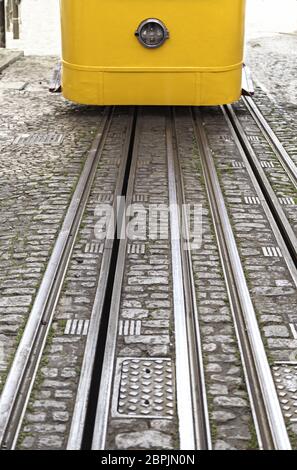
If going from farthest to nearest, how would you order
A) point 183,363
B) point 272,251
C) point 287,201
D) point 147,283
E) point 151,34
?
point 151,34 → point 287,201 → point 272,251 → point 147,283 → point 183,363

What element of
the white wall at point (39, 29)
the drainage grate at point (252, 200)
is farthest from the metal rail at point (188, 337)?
the white wall at point (39, 29)

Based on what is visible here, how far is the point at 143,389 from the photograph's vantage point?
3.69 meters

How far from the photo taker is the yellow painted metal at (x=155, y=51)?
8.28 metres

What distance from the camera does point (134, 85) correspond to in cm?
850

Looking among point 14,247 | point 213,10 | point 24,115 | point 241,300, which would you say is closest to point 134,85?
point 213,10

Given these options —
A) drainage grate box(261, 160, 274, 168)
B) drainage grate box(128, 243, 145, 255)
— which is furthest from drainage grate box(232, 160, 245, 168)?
drainage grate box(128, 243, 145, 255)

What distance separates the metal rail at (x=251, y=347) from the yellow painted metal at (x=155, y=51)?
2.69 metres

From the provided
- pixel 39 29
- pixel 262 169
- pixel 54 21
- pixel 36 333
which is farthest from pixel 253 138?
Result: pixel 54 21

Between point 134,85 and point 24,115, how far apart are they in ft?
6.62

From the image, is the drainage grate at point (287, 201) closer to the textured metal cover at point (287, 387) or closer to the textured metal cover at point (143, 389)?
the textured metal cover at point (287, 387)

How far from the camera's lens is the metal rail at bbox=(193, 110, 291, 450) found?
3.37 metres

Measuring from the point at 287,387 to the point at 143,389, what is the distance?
0.74 meters

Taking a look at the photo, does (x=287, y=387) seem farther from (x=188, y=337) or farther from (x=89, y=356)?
(x=89, y=356)
